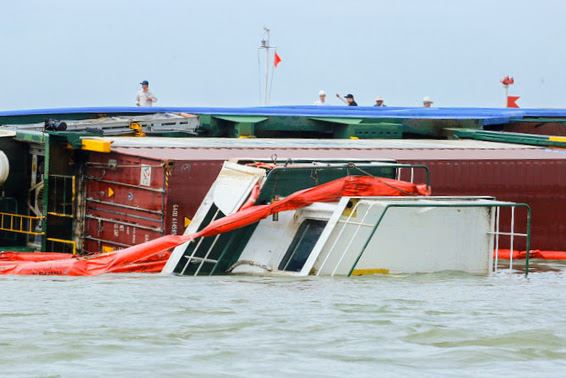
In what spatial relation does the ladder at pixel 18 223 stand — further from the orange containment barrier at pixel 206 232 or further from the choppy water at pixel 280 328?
the choppy water at pixel 280 328

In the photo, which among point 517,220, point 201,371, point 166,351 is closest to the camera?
point 201,371

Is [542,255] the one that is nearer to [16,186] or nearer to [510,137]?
[510,137]

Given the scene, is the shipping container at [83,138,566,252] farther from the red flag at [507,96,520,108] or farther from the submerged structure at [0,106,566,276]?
the red flag at [507,96,520,108]

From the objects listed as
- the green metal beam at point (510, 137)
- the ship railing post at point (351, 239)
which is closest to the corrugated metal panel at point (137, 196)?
the ship railing post at point (351, 239)

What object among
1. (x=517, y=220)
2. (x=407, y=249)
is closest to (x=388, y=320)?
(x=407, y=249)

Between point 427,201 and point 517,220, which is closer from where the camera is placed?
point 427,201

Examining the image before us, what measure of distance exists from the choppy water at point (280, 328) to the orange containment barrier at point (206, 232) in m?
1.00

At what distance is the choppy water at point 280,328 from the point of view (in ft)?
39.7

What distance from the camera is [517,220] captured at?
78.9 feet

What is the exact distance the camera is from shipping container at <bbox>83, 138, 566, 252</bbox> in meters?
21.6

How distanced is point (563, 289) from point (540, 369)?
6.24m

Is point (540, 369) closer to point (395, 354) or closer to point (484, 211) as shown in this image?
point (395, 354)

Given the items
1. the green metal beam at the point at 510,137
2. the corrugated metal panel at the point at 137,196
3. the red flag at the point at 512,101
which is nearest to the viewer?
the corrugated metal panel at the point at 137,196

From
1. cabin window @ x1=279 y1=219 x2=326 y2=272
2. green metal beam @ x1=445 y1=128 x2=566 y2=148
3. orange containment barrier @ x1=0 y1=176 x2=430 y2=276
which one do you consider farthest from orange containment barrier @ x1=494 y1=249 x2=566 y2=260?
cabin window @ x1=279 y1=219 x2=326 y2=272
